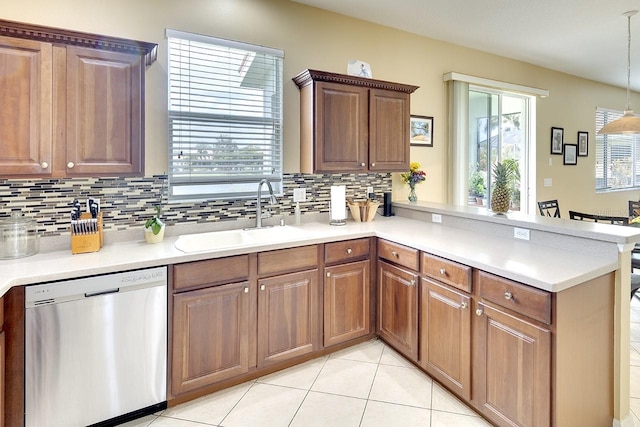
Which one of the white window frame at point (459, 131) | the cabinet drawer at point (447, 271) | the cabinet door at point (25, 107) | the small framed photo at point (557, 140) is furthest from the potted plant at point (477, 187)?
the cabinet door at point (25, 107)

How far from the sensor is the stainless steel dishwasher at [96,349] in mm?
1660

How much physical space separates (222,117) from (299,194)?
866mm

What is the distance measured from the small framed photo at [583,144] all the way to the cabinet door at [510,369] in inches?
192

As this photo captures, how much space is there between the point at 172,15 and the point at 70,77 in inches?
37.0

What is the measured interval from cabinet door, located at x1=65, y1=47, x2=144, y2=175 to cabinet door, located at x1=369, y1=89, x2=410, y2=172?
176cm

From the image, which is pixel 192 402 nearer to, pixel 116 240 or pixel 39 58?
pixel 116 240

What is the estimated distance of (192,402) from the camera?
210cm

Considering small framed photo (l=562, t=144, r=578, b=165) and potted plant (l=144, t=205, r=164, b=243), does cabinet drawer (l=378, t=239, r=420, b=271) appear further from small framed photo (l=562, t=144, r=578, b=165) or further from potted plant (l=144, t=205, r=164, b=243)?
small framed photo (l=562, t=144, r=578, b=165)

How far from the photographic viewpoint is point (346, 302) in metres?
2.58

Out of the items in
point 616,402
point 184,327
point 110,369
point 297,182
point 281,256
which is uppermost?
point 297,182

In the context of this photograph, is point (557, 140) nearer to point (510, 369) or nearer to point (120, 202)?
point (510, 369)

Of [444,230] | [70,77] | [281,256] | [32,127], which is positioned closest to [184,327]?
[281,256]

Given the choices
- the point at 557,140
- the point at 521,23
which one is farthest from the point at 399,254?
the point at 557,140

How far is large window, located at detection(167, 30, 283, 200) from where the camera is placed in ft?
8.32
